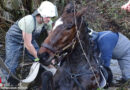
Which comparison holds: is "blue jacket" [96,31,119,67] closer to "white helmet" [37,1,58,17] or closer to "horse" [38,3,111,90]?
"horse" [38,3,111,90]

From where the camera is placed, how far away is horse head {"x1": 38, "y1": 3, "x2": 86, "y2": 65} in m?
3.27

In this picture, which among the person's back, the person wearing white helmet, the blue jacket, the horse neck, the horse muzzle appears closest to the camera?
the horse muzzle

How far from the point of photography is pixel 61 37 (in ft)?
10.9

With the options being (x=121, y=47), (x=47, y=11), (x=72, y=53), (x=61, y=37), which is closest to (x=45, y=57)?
(x=61, y=37)

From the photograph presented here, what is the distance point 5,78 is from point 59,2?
2.86m

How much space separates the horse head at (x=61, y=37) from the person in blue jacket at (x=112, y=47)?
0.65 meters

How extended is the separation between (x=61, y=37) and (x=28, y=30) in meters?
1.17

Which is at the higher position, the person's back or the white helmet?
the white helmet

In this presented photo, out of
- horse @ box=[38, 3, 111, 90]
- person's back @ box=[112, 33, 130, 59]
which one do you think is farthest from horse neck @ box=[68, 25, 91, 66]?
person's back @ box=[112, 33, 130, 59]

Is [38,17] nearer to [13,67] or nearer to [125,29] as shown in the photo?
[13,67]

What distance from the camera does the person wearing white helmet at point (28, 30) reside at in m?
4.16

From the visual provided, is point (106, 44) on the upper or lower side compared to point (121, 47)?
upper

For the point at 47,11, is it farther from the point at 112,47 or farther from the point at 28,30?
the point at 112,47

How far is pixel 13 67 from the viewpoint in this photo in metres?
4.85
